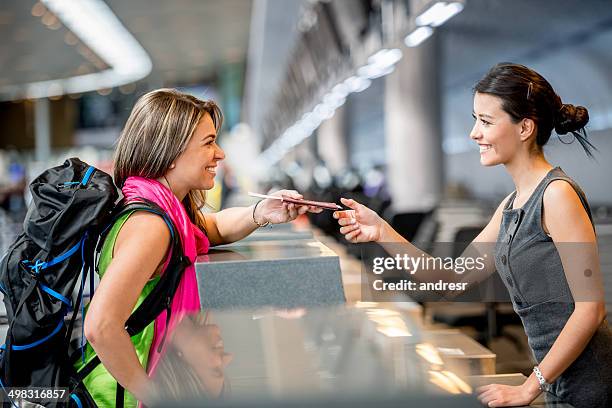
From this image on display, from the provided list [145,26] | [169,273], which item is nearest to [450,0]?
[169,273]

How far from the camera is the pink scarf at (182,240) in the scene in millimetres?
2018

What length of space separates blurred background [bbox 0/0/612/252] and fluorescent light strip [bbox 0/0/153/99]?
0.08 meters

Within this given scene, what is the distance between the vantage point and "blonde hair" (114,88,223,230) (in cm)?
208

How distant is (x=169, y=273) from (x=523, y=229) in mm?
920

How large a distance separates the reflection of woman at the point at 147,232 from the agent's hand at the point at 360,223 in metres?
0.18

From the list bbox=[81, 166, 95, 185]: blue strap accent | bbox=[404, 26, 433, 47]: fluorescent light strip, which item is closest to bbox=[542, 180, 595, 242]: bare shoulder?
bbox=[81, 166, 95, 185]: blue strap accent

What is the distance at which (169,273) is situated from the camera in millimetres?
2021

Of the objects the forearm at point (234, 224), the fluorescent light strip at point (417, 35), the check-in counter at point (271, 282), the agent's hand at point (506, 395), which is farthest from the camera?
the fluorescent light strip at point (417, 35)

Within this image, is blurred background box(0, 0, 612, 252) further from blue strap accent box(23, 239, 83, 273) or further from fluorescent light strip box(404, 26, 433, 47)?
blue strap accent box(23, 239, 83, 273)

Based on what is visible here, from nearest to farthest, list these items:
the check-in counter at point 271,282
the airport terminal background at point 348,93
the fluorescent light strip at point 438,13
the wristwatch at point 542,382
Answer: the wristwatch at point 542,382 < the check-in counter at point 271,282 < the airport terminal background at point 348,93 < the fluorescent light strip at point 438,13

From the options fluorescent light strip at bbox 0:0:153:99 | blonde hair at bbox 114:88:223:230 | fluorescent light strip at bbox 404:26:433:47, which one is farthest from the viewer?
fluorescent light strip at bbox 0:0:153:99

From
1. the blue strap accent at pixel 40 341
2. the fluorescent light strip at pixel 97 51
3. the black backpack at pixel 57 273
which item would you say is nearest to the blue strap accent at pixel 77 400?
the black backpack at pixel 57 273

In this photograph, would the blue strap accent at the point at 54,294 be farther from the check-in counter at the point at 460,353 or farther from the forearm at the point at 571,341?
the forearm at the point at 571,341

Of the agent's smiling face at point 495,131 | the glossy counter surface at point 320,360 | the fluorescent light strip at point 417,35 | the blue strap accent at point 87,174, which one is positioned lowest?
the glossy counter surface at point 320,360
